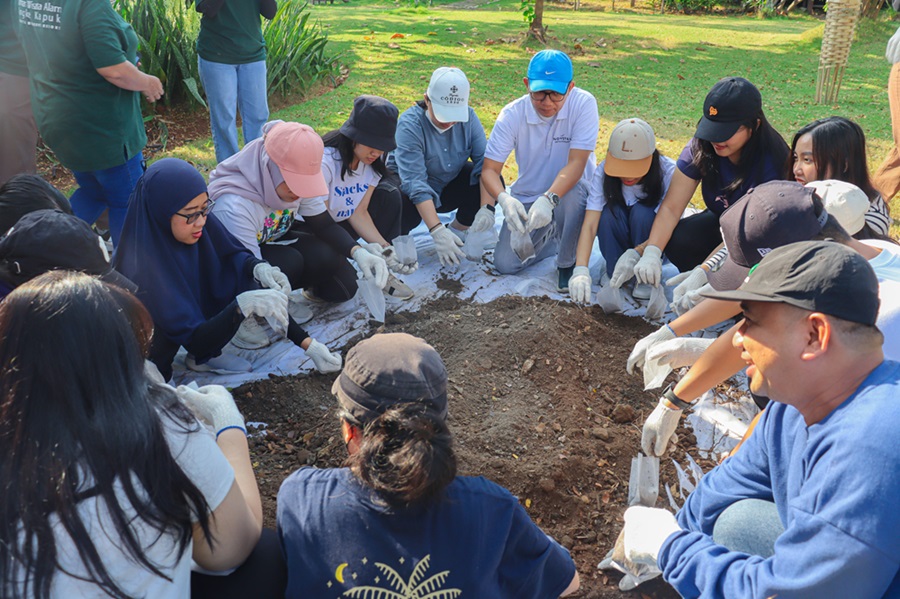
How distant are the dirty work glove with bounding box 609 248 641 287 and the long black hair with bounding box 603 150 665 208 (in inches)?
11.5

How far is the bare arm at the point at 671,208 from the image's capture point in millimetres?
3322

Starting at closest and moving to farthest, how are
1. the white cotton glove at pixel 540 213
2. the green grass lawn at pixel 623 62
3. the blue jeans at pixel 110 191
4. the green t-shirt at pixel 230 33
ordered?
the blue jeans at pixel 110 191
the white cotton glove at pixel 540 213
the green t-shirt at pixel 230 33
the green grass lawn at pixel 623 62

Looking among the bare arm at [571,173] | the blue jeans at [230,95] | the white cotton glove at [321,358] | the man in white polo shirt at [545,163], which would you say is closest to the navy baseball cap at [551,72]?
the man in white polo shirt at [545,163]

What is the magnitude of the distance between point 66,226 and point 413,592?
1579mm

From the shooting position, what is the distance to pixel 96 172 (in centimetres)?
341

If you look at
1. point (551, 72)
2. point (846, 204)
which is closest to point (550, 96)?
point (551, 72)

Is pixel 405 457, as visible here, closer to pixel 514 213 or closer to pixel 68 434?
pixel 68 434

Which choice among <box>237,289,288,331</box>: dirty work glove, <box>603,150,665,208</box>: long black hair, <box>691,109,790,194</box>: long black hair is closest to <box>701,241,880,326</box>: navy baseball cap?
<box>237,289,288,331</box>: dirty work glove

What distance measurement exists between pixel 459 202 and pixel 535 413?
1.78 metres

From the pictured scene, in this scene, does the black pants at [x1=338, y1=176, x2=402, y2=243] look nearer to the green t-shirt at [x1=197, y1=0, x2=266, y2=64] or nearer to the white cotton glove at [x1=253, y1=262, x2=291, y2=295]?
the white cotton glove at [x1=253, y1=262, x2=291, y2=295]

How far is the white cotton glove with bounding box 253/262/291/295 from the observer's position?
2.91 meters

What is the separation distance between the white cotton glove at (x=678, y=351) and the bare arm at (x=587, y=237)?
99 cm

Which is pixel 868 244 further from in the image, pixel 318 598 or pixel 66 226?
pixel 66 226

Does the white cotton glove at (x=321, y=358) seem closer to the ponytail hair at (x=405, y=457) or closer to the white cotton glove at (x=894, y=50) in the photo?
the ponytail hair at (x=405, y=457)
